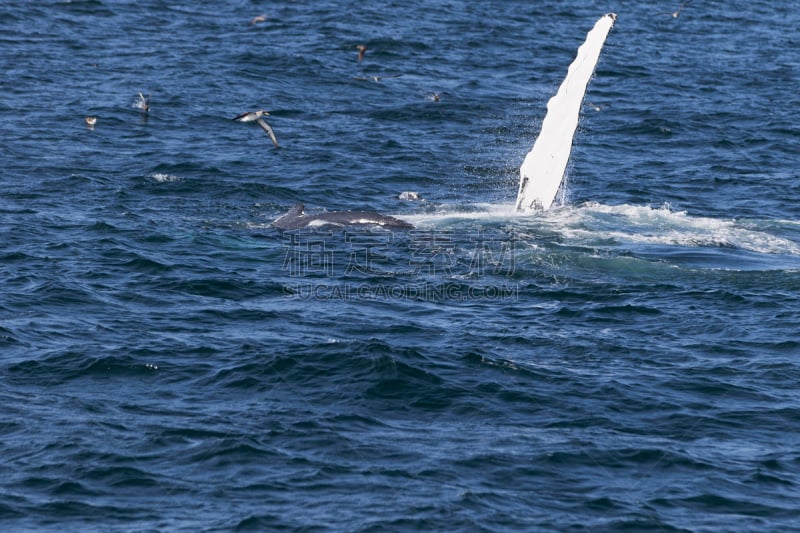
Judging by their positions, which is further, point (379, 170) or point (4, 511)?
point (379, 170)

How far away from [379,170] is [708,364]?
17.5 metres

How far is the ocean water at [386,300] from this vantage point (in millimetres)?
18656

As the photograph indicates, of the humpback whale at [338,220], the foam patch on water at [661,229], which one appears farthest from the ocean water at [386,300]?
the humpback whale at [338,220]

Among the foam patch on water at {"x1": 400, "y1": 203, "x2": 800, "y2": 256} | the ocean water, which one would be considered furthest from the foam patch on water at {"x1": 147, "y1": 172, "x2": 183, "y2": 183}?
the foam patch on water at {"x1": 400, "y1": 203, "x2": 800, "y2": 256}

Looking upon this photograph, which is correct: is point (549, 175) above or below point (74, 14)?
below

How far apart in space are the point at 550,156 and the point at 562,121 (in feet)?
3.19

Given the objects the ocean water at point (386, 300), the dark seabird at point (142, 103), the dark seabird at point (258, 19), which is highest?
the dark seabird at point (258, 19)

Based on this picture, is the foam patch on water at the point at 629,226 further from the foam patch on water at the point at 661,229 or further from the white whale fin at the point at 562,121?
the white whale fin at the point at 562,121

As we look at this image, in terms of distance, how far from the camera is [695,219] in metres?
34.4

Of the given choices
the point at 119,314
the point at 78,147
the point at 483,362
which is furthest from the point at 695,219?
the point at 78,147

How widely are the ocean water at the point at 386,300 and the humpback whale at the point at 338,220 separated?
0.42 meters

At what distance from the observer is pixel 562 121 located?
29969 millimetres

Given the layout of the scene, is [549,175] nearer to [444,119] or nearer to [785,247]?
[785,247]

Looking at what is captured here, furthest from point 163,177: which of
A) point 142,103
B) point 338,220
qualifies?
point 142,103
